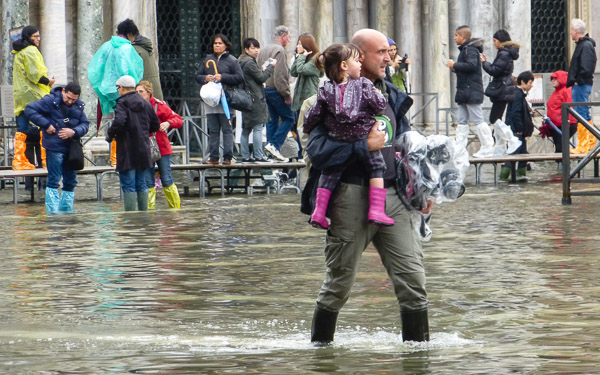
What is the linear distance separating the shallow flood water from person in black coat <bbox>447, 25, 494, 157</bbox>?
5.83 meters

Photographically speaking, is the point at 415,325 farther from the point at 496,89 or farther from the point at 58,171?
the point at 496,89

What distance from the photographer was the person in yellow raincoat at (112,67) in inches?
672

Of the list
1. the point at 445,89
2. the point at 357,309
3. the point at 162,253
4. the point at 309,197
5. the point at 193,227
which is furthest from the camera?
the point at 445,89

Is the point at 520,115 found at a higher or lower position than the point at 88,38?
lower

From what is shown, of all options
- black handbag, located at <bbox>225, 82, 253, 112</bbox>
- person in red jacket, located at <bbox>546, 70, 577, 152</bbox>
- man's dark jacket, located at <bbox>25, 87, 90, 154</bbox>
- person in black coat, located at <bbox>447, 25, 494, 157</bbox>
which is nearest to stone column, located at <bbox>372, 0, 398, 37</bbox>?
person in red jacket, located at <bbox>546, 70, 577, 152</bbox>

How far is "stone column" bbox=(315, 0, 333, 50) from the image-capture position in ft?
85.6

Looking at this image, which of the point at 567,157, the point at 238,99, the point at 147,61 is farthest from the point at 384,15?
the point at 567,157

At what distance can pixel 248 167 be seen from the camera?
17.8 m

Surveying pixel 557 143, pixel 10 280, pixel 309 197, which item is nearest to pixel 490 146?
pixel 557 143

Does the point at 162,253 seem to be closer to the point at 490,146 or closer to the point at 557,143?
the point at 490,146

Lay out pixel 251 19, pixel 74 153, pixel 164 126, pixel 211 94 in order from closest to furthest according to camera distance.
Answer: pixel 74 153 → pixel 164 126 → pixel 211 94 → pixel 251 19

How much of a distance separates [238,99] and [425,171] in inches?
449

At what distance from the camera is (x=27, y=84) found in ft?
60.9

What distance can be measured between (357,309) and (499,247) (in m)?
3.19
